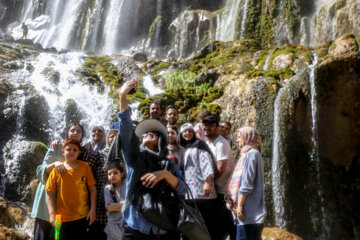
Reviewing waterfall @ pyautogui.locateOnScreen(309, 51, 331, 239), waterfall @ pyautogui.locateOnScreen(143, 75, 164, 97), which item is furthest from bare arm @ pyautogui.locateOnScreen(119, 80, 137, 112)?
waterfall @ pyautogui.locateOnScreen(143, 75, 164, 97)

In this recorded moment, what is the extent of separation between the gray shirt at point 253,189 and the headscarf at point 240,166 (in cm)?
9

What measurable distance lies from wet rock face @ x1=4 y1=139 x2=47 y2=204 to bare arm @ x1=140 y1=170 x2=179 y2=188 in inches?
339

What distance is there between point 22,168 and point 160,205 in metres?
9.48

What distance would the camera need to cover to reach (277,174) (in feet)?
28.6

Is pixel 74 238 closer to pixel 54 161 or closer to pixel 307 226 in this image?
pixel 54 161

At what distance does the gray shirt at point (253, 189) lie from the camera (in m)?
3.59

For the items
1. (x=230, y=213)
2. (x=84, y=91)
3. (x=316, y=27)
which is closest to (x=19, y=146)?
(x=84, y=91)

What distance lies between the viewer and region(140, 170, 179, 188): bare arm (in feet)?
8.04

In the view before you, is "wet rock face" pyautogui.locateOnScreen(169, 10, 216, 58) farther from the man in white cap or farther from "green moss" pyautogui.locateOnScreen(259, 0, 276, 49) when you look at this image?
the man in white cap

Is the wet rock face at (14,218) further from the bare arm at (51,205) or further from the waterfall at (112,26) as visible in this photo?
the waterfall at (112,26)

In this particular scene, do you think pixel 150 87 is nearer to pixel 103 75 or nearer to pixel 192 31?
pixel 103 75

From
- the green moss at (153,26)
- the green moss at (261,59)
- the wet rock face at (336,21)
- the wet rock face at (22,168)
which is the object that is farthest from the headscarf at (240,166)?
the green moss at (153,26)

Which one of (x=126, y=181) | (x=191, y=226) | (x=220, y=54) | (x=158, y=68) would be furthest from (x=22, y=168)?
(x=158, y=68)

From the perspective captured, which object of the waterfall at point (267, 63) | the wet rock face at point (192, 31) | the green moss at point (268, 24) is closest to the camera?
the waterfall at point (267, 63)
